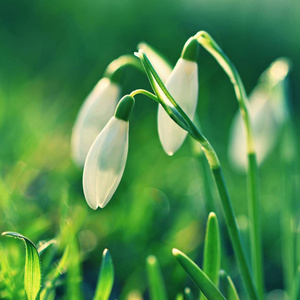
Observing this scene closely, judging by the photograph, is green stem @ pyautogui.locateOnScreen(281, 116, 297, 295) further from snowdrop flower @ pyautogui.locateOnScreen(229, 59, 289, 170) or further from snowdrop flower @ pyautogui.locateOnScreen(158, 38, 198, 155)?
snowdrop flower @ pyautogui.locateOnScreen(158, 38, 198, 155)

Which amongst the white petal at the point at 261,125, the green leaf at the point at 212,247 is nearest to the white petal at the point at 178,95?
the green leaf at the point at 212,247

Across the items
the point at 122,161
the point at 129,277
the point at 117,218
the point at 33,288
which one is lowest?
the point at 129,277

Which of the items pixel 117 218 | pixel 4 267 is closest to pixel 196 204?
pixel 117 218

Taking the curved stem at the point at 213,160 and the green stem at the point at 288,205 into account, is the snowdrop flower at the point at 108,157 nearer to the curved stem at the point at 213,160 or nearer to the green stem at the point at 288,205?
the curved stem at the point at 213,160

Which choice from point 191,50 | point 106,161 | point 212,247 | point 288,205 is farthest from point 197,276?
point 288,205

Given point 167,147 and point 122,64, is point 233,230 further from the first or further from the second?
point 122,64

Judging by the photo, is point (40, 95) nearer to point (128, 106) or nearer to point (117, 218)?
point (117, 218)

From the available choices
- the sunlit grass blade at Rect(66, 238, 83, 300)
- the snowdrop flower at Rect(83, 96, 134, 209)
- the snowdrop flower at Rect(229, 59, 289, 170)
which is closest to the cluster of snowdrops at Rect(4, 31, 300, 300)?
the snowdrop flower at Rect(83, 96, 134, 209)
